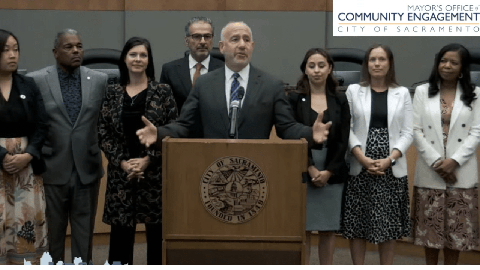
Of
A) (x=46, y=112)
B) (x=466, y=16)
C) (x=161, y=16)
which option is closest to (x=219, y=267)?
(x=46, y=112)

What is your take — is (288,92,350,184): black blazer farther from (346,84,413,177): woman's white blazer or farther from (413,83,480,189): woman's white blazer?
(413,83,480,189): woman's white blazer

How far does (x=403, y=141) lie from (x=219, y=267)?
7.68ft

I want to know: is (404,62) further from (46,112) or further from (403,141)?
(46,112)

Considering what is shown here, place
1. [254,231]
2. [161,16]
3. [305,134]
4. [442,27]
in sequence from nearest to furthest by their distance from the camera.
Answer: [254,231] < [305,134] < [442,27] < [161,16]

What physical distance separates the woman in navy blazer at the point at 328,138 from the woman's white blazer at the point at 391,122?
87mm

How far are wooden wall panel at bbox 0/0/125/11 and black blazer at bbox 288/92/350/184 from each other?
4071 mm

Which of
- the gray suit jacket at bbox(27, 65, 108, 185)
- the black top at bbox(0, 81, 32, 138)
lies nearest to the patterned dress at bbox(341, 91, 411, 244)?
the gray suit jacket at bbox(27, 65, 108, 185)

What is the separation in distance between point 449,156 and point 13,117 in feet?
6.88

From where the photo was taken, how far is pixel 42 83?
3451mm

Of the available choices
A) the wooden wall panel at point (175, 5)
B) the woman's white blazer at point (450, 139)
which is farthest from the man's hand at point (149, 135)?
the wooden wall panel at point (175, 5)

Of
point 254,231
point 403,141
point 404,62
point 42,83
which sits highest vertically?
point 404,62

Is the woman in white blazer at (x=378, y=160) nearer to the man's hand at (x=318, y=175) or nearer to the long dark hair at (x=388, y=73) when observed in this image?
the long dark hair at (x=388, y=73)

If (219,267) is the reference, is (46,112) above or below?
above

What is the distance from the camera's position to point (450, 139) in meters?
3.61
